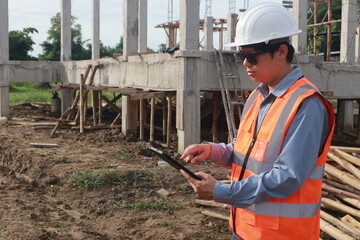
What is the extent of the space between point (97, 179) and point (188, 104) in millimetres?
3453

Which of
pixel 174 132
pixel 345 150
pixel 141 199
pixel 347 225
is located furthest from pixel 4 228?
pixel 174 132

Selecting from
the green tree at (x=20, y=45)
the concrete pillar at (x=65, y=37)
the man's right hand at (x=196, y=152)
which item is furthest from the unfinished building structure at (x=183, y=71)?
the green tree at (x=20, y=45)

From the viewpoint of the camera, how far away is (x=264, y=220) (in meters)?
2.33

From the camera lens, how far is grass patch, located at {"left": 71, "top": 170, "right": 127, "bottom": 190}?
8.52m

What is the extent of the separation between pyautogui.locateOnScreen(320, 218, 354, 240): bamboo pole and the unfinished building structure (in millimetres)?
6169

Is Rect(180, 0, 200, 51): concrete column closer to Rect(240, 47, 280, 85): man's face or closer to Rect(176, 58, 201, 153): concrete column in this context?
Rect(176, 58, 201, 153): concrete column

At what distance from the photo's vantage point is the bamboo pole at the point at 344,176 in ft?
18.7

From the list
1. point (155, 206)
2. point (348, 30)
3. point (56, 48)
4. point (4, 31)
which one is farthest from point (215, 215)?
Answer: point (56, 48)

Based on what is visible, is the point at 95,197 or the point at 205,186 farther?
the point at 95,197

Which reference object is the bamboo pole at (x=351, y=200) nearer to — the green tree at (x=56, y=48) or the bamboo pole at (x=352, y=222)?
the bamboo pole at (x=352, y=222)

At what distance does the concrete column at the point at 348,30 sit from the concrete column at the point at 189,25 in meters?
5.58

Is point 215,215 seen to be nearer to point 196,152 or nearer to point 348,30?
point 196,152

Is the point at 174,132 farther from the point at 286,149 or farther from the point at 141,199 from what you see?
the point at 286,149

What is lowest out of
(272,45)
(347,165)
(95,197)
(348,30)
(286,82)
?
(95,197)
